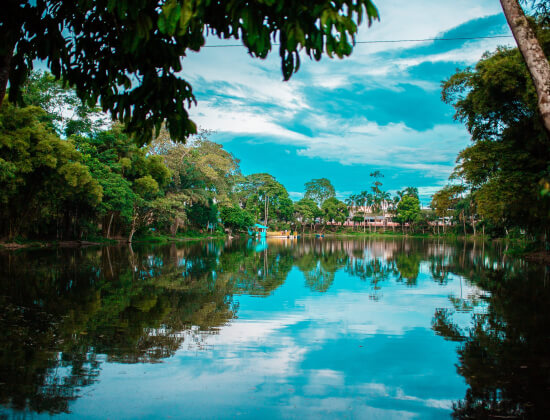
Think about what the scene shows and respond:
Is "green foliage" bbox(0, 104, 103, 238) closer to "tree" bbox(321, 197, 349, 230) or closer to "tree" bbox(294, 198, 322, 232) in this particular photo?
"tree" bbox(294, 198, 322, 232)

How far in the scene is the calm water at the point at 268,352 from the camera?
3438 mm

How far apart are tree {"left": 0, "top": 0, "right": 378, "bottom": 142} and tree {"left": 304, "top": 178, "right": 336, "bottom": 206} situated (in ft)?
284

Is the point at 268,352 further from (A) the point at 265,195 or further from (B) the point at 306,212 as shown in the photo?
(B) the point at 306,212

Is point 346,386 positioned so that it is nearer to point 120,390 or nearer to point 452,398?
point 452,398

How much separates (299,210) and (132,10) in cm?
7052

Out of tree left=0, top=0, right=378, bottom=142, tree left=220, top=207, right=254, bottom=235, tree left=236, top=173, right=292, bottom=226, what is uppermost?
tree left=236, top=173, right=292, bottom=226

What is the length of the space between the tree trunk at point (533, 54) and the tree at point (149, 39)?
3112mm

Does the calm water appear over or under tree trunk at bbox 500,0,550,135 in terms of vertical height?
under

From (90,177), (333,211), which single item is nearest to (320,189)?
(333,211)

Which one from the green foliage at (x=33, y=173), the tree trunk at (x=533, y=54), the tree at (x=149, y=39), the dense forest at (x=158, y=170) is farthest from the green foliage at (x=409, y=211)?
the tree at (x=149, y=39)

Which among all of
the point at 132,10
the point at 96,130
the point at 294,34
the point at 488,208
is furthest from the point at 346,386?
the point at 96,130

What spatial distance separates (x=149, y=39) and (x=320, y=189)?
8797 centimetres

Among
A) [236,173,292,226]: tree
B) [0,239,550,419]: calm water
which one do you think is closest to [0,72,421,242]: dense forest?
[0,239,550,419]: calm water

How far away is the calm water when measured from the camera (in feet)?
11.3
